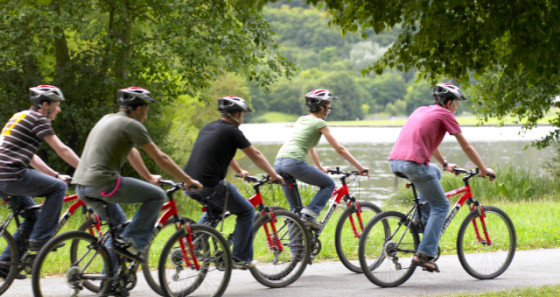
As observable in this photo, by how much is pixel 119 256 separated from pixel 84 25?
34.6 ft

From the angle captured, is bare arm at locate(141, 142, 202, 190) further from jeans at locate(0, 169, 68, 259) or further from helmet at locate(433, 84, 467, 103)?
helmet at locate(433, 84, 467, 103)

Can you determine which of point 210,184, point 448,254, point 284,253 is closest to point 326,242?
point 448,254

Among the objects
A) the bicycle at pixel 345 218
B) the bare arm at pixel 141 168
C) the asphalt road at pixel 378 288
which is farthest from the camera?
the bicycle at pixel 345 218

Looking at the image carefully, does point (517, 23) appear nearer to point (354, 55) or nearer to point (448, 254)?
point (448, 254)

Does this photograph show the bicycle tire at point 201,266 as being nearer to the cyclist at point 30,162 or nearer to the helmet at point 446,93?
the cyclist at point 30,162

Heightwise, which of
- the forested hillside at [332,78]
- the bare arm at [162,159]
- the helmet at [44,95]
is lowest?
the forested hillside at [332,78]

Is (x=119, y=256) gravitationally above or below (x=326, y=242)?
above

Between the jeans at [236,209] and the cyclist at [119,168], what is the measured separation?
634 mm

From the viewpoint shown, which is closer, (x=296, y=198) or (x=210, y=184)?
(x=210, y=184)

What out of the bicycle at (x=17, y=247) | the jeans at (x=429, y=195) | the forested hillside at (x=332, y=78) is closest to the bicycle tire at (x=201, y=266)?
the bicycle at (x=17, y=247)

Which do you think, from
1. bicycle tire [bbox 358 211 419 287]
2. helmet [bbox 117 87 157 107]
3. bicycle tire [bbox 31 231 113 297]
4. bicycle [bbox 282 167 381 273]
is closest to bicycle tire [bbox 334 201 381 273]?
bicycle [bbox 282 167 381 273]

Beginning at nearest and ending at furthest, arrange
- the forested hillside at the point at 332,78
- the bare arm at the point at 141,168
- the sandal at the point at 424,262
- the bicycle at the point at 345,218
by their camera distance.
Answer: the bare arm at the point at 141,168 → the sandal at the point at 424,262 → the bicycle at the point at 345,218 → the forested hillside at the point at 332,78

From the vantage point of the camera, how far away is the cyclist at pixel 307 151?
7.92 meters

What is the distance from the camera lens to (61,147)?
640 cm
